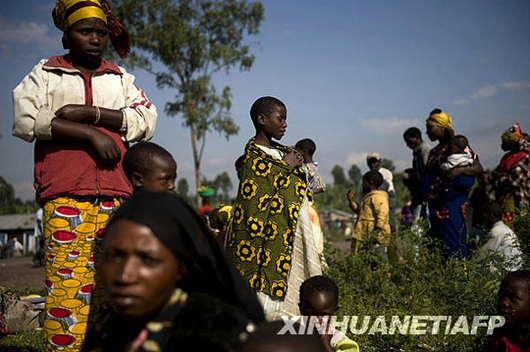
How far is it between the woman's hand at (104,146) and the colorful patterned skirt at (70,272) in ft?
0.95

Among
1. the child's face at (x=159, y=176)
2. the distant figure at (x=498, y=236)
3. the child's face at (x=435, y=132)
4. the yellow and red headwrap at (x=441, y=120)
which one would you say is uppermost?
the yellow and red headwrap at (x=441, y=120)

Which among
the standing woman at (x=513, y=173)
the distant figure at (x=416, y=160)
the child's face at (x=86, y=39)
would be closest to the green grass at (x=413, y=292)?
the distant figure at (x=416, y=160)

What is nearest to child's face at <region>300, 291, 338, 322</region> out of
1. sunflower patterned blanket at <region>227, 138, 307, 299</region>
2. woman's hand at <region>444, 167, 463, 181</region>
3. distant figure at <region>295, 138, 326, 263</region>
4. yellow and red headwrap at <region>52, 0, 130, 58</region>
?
sunflower patterned blanket at <region>227, 138, 307, 299</region>

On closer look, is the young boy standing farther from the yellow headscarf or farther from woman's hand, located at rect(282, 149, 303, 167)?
the yellow headscarf

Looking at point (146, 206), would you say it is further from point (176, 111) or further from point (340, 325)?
point (176, 111)

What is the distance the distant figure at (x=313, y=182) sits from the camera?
5.14 m

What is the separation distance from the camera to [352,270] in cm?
547

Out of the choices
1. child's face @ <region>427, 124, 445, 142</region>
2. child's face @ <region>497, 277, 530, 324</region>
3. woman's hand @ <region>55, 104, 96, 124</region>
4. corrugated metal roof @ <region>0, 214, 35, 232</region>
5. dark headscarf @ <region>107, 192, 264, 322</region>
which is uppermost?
child's face @ <region>427, 124, 445, 142</region>

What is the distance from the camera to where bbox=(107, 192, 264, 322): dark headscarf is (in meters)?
1.29

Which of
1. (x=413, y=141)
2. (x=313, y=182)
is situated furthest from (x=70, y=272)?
(x=413, y=141)

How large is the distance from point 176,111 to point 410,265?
1520cm

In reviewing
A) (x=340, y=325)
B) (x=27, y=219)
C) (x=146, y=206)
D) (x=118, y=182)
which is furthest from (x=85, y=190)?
(x=27, y=219)

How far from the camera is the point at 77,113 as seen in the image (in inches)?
104

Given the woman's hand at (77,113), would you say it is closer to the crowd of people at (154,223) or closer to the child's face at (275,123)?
the crowd of people at (154,223)
